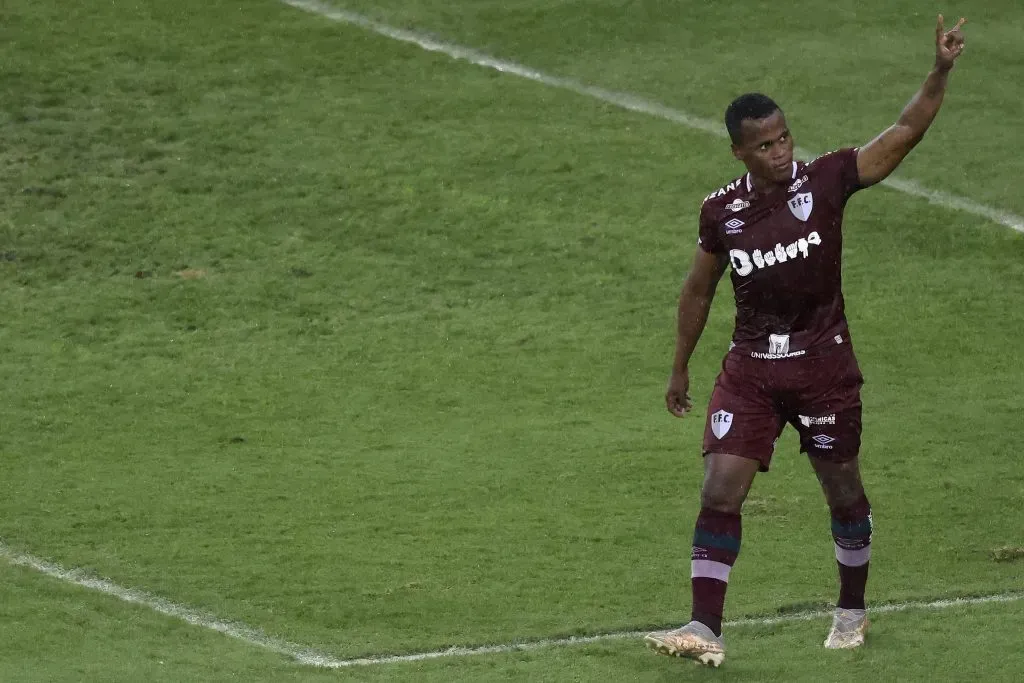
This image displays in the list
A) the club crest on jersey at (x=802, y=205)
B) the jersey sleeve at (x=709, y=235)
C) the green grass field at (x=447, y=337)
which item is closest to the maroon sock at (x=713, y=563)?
the green grass field at (x=447, y=337)

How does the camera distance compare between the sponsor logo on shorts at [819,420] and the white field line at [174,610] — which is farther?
the white field line at [174,610]

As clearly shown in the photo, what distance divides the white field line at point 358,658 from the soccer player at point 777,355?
0.40 metres

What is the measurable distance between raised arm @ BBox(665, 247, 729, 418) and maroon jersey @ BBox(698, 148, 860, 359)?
12 centimetres

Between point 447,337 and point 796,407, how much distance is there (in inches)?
170

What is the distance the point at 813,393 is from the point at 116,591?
301cm

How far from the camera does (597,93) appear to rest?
44.6 ft

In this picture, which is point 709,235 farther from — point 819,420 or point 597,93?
point 597,93

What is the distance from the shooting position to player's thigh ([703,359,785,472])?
5.97 m

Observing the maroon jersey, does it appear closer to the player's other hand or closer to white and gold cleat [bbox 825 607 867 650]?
the player's other hand

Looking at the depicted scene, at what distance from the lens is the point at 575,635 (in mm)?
6426

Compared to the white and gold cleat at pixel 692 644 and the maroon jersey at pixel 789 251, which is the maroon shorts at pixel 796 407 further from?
the white and gold cleat at pixel 692 644

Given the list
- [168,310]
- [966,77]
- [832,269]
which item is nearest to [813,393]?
[832,269]

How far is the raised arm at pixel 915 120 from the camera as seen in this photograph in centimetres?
556

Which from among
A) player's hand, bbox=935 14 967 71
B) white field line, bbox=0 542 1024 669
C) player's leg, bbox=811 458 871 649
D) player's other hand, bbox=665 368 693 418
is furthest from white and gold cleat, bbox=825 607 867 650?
player's hand, bbox=935 14 967 71
